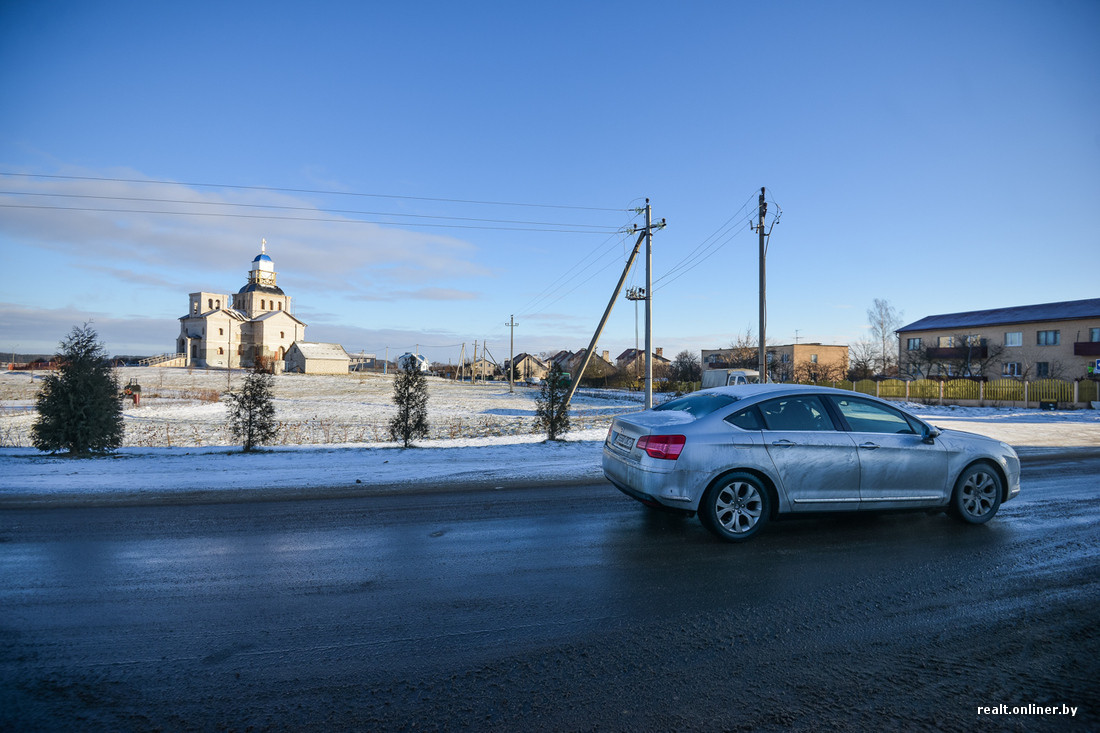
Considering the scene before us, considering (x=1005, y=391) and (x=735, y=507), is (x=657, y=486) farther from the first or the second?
(x=1005, y=391)

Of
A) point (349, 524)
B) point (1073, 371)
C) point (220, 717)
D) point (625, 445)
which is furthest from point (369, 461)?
point (1073, 371)

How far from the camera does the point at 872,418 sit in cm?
641

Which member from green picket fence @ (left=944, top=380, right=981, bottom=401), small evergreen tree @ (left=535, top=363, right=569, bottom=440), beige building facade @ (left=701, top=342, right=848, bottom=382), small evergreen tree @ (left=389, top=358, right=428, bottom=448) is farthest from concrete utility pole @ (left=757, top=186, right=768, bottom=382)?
beige building facade @ (left=701, top=342, right=848, bottom=382)

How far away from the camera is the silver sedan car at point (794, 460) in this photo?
18.8ft

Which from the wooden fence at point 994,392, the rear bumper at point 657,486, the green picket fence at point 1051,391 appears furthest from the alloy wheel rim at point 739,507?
the green picket fence at point 1051,391

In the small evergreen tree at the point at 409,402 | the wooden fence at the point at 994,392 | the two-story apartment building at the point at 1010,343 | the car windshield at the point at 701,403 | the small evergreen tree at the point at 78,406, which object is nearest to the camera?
the car windshield at the point at 701,403

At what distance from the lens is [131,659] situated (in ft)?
11.1

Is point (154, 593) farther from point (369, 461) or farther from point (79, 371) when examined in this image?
point (79, 371)

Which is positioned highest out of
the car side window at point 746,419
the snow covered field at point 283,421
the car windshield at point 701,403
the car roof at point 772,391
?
the car roof at point 772,391

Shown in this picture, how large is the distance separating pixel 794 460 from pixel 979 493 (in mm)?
2495

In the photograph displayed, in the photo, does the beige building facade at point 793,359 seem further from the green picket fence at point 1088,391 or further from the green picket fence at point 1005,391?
the green picket fence at point 1088,391

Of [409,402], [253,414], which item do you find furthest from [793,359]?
[253,414]

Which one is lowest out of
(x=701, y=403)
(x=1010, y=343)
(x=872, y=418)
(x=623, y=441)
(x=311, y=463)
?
(x=311, y=463)

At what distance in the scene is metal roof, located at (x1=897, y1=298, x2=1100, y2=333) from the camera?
47.2 metres
